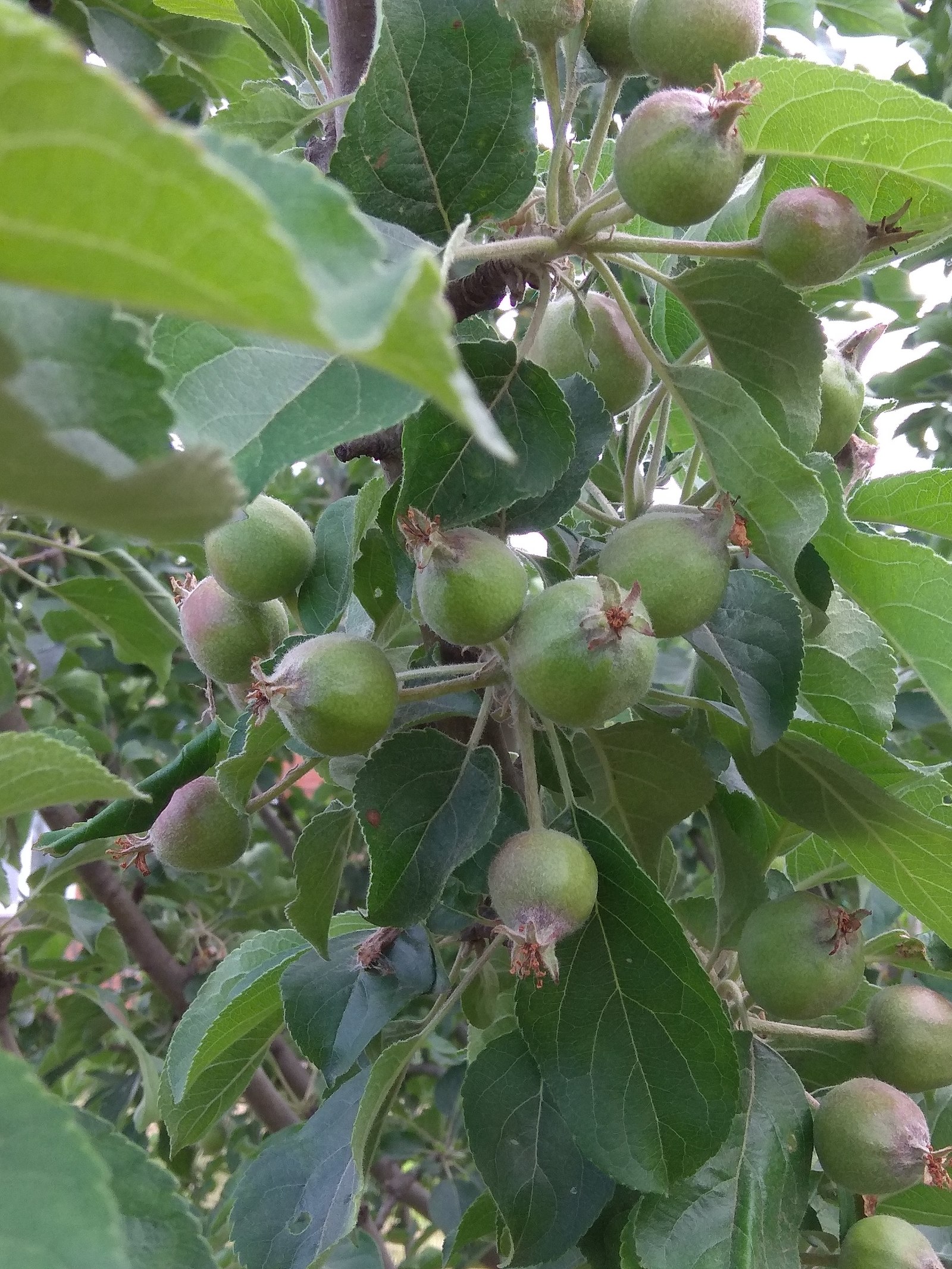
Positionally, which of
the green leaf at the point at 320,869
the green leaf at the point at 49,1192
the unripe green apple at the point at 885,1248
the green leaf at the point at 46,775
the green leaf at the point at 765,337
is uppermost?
the green leaf at the point at 765,337

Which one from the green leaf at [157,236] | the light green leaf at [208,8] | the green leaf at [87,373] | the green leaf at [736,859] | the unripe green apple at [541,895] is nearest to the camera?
the green leaf at [157,236]

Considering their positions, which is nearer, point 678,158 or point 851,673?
point 678,158

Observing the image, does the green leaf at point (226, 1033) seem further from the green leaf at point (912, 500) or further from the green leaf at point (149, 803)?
the green leaf at point (912, 500)

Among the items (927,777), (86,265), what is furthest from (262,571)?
(86,265)

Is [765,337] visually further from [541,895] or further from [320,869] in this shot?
[320,869]

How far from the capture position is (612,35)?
1.05m

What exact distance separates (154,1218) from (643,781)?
2.29 ft

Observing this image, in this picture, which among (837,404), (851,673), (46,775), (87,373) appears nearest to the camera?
(87,373)

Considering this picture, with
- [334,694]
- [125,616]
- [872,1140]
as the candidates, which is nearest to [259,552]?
[334,694]

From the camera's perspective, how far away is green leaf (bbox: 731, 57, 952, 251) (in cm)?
91

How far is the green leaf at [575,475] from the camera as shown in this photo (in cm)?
109

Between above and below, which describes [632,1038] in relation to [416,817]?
below

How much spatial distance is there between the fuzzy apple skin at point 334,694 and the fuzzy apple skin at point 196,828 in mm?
237

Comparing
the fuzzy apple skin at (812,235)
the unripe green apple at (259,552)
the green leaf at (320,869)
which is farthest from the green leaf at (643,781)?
the fuzzy apple skin at (812,235)
